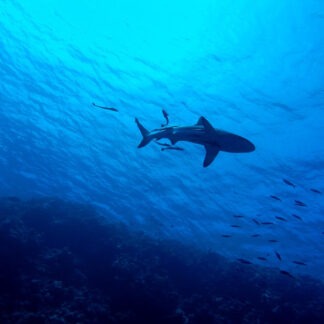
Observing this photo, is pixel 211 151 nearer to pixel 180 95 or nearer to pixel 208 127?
pixel 208 127

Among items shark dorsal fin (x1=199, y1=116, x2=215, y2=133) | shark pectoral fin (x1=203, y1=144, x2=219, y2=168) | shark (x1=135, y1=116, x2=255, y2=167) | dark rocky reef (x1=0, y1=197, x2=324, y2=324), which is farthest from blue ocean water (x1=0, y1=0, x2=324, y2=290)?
shark dorsal fin (x1=199, y1=116, x2=215, y2=133)

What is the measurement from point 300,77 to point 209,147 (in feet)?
29.2

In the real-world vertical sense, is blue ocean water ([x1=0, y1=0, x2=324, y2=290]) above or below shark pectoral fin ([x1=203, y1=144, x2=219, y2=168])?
above

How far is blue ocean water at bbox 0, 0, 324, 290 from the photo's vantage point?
14.4 m

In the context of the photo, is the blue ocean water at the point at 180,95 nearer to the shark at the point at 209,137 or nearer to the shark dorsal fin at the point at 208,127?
the shark at the point at 209,137

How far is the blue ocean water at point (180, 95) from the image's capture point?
1435cm

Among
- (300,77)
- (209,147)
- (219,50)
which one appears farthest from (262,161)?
(209,147)

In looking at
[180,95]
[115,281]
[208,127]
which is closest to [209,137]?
[208,127]

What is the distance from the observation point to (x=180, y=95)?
18344mm

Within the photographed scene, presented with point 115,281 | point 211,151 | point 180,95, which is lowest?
point 115,281

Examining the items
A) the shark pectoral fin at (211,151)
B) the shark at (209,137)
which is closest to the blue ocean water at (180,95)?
the shark pectoral fin at (211,151)

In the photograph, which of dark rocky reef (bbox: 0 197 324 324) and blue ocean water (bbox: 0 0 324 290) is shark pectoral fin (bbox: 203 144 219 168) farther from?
dark rocky reef (bbox: 0 197 324 324)

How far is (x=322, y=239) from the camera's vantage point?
29.0 metres

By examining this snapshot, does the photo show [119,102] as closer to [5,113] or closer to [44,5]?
[44,5]
